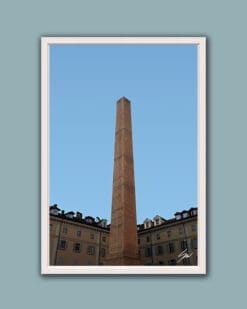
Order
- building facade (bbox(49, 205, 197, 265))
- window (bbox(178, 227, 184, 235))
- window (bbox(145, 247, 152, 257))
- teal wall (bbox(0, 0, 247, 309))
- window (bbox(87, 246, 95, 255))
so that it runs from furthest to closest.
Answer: window (bbox(178, 227, 184, 235)), window (bbox(145, 247, 152, 257)), building facade (bbox(49, 205, 197, 265)), window (bbox(87, 246, 95, 255)), teal wall (bbox(0, 0, 247, 309))

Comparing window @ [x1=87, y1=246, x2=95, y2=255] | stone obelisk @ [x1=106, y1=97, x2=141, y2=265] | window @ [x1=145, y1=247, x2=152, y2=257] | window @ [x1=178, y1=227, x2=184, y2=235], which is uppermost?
stone obelisk @ [x1=106, y1=97, x2=141, y2=265]

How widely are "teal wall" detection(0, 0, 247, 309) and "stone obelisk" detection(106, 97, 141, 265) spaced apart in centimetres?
384

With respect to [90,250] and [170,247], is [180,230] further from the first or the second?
[90,250]

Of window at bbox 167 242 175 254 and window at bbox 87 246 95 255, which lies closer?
window at bbox 87 246 95 255

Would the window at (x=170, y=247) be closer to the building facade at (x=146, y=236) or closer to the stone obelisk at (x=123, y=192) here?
the building facade at (x=146, y=236)

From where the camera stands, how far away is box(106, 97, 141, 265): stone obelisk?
29.7 feet

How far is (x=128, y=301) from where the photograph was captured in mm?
4836

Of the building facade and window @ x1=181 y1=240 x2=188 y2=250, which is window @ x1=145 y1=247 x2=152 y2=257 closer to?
the building facade

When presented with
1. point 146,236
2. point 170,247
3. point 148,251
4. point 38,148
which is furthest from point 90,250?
point 38,148

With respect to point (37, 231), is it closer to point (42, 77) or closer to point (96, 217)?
point (42, 77)

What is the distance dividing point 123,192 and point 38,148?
4555 millimetres

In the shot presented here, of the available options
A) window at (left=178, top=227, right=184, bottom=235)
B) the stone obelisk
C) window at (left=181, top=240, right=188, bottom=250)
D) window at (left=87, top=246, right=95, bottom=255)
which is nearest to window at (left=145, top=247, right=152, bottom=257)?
window at (left=181, top=240, right=188, bottom=250)

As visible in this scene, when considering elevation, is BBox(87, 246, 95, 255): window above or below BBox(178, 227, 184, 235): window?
below

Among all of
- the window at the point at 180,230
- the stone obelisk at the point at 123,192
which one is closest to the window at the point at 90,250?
the window at the point at 180,230
